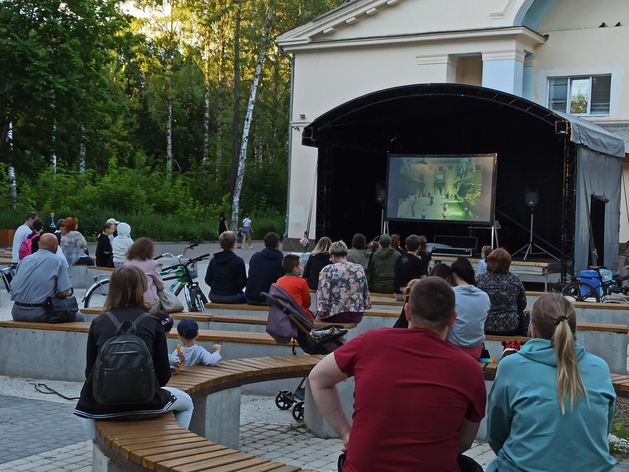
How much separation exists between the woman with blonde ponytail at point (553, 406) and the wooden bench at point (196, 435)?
1.21 metres

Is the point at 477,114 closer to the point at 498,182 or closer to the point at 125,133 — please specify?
the point at 498,182

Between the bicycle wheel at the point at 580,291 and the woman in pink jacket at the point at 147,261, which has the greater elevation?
the woman in pink jacket at the point at 147,261

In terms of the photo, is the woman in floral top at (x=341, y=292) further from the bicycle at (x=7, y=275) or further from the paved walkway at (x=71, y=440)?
the bicycle at (x=7, y=275)

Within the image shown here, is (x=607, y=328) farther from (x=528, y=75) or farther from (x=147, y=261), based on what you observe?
(x=528, y=75)

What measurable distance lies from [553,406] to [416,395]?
549 millimetres

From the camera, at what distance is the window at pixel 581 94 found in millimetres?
25453

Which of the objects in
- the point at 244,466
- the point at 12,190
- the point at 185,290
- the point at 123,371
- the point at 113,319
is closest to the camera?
the point at 244,466

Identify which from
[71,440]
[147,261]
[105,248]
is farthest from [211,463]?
[105,248]

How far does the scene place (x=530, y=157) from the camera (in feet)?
79.5

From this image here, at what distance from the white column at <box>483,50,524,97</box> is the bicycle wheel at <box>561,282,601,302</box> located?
11.3m

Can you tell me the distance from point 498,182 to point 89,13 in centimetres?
1435

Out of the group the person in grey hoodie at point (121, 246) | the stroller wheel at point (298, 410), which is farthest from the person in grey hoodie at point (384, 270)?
the stroller wheel at point (298, 410)

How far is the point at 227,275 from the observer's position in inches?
408

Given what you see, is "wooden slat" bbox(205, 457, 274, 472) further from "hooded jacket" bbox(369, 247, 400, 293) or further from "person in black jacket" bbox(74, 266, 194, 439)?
"hooded jacket" bbox(369, 247, 400, 293)
